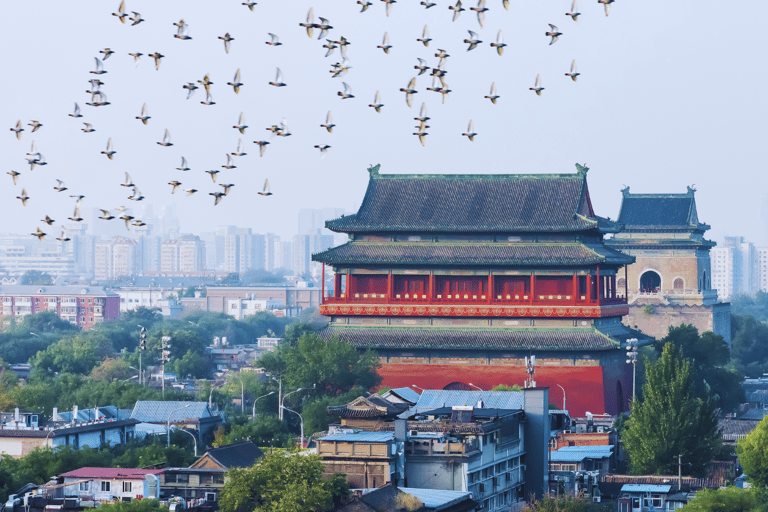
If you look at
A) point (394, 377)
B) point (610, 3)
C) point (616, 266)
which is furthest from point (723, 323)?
point (610, 3)

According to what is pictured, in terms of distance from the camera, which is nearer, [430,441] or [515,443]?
[430,441]

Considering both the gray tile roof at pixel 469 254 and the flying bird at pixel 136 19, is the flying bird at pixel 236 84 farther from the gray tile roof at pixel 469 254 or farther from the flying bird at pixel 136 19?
the gray tile roof at pixel 469 254

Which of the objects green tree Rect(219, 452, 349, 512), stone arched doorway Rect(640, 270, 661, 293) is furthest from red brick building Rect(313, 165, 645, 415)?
stone arched doorway Rect(640, 270, 661, 293)

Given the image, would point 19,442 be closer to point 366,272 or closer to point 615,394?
point 366,272

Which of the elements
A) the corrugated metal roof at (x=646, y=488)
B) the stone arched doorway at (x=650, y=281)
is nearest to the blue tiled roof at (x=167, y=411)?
the corrugated metal roof at (x=646, y=488)

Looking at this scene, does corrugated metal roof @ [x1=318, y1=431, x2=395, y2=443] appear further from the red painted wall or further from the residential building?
the residential building

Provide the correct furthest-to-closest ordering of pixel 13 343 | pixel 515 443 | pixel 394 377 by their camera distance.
Result: pixel 13 343 < pixel 394 377 < pixel 515 443
